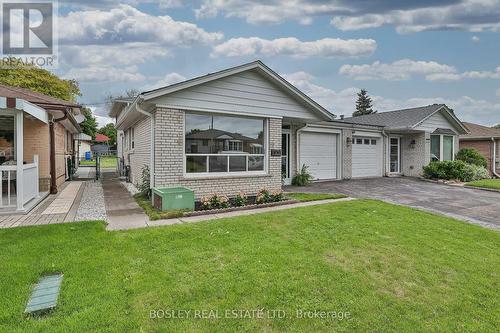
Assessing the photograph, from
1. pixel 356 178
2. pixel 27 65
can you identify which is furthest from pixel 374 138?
pixel 27 65

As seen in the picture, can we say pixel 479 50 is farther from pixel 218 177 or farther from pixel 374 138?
pixel 218 177

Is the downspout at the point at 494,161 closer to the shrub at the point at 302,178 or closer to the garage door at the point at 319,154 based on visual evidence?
the garage door at the point at 319,154

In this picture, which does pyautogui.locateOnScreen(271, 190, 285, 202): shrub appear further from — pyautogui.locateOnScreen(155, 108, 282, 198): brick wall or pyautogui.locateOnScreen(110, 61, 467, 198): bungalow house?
pyautogui.locateOnScreen(155, 108, 282, 198): brick wall

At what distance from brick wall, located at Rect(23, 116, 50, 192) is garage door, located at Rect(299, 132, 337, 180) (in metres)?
9.61

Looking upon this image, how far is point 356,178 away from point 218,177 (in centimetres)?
935

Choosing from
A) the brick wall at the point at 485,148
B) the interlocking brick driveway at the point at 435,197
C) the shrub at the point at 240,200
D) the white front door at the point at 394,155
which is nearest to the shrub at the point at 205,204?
the shrub at the point at 240,200

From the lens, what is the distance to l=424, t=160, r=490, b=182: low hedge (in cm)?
1561

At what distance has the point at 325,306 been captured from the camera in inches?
134

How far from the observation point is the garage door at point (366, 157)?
1580 centimetres

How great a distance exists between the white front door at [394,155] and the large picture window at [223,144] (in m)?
11.1

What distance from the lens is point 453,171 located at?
1568 cm

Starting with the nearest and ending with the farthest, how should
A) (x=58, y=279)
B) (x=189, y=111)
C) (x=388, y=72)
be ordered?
(x=58, y=279), (x=189, y=111), (x=388, y=72)

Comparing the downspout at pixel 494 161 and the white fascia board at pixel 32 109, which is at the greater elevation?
the white fascia board at pixel 32 109

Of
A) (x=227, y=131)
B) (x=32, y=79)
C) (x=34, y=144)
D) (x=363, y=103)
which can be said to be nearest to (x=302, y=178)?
(x=227, y=131)
